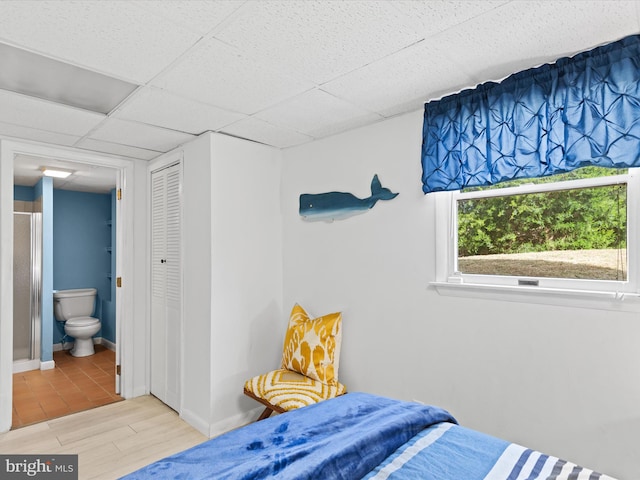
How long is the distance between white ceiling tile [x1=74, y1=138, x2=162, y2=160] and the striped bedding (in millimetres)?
3037

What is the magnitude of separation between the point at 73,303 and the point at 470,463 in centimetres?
530

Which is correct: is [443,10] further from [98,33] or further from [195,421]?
[195,421]

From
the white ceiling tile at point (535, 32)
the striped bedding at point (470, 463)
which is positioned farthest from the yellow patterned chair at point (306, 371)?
the white ceiling tile at point (535, 32)

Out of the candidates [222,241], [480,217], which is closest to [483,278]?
[480,217]

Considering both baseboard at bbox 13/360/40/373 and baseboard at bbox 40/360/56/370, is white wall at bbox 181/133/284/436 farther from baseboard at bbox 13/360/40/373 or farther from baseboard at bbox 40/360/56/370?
baseboard at bbox 13/360/40/373

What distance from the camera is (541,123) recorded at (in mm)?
1853

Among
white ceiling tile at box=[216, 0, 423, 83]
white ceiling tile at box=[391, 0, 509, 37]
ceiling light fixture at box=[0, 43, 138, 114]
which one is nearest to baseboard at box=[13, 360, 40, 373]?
ceiling light fixture at box=[0, 43, 138, 114]

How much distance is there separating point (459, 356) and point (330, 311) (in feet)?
3.36

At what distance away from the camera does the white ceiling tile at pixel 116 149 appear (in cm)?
307

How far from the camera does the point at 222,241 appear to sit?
2863mm

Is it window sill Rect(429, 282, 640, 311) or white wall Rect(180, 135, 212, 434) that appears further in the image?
white wall Rect(180, 135, 212, 434)

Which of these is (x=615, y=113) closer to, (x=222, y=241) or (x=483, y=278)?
(x=483, y=278)

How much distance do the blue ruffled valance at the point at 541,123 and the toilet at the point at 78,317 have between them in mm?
4607

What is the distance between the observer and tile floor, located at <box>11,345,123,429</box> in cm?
321
